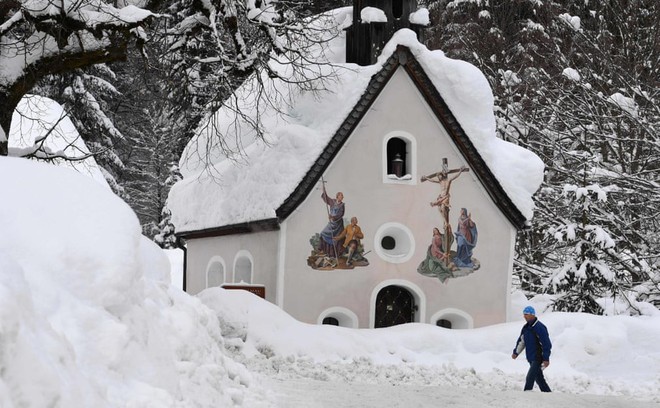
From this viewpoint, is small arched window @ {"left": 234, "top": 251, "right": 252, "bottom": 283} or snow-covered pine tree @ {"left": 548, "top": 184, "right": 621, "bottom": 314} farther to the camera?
snow-covered pine tree @ {"left": 548, "top": 184, "right": 621, "bottom": 314}

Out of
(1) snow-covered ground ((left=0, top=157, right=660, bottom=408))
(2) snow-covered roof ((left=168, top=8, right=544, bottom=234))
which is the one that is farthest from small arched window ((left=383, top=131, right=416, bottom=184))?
(1) snow-covered ground ((left=0, top=157, right=660, bottom=408))

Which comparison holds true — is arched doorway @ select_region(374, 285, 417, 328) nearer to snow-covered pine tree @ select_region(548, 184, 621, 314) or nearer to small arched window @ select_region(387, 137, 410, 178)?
small arched window @ select_region(387, 137, 410, 178)

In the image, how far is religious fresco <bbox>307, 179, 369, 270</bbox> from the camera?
1905cm

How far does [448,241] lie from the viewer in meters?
20.1

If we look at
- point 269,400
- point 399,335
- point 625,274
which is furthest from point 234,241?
point 269,400

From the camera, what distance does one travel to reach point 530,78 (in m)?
27.2

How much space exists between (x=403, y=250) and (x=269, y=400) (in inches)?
463

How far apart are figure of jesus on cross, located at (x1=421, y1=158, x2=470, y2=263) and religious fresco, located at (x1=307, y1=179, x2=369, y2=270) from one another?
201cm

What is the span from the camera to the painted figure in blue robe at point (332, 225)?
1911cm

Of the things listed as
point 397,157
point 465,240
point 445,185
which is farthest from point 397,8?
point 465,240

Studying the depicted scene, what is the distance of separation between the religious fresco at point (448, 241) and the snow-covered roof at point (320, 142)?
98 cm

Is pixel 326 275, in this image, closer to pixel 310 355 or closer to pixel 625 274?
pixel 310 355

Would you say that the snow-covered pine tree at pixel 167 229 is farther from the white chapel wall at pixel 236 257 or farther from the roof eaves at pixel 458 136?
the roof eaves at pixel 458 136

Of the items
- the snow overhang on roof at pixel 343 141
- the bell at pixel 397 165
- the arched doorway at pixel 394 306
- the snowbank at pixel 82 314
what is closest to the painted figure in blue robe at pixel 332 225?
the snow overhang on roof at pixel 343 141
